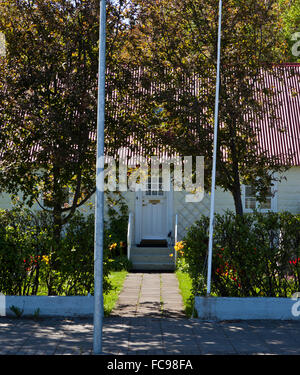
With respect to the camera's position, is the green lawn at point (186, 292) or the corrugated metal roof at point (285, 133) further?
the corrugated metal roof at point (285, 133)

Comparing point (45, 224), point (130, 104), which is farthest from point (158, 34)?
point (45, 224)

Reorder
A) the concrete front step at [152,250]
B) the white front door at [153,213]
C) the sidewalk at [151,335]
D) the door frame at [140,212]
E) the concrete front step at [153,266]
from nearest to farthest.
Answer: the sidewalk at [151,335]
the concrete front step at [153,266]
the concrete front step at [152,250]
the door frame at [140,212]
the white front door at [153,213]

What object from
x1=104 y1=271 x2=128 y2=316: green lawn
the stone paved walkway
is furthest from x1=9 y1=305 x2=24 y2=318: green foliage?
the stone paved walkway

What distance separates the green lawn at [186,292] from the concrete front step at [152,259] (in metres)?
0.92

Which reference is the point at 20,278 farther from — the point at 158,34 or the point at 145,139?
the point at 158,34

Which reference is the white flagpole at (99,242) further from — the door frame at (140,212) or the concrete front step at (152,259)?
the door frame at (140,212)

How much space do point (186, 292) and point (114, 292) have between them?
4.64ft

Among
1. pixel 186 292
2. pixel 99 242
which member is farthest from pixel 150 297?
pixel 99 242

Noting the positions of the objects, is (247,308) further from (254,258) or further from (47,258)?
(47,258)

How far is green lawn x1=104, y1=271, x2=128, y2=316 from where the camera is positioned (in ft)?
26.2

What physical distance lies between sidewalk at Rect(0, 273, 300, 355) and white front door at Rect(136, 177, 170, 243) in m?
6.74

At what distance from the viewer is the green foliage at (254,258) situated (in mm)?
7355

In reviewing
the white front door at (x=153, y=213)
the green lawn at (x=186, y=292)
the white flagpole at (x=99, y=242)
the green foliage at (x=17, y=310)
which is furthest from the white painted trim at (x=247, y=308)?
the white front door at (x=153, y=213)

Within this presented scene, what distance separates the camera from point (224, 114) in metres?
8.23
